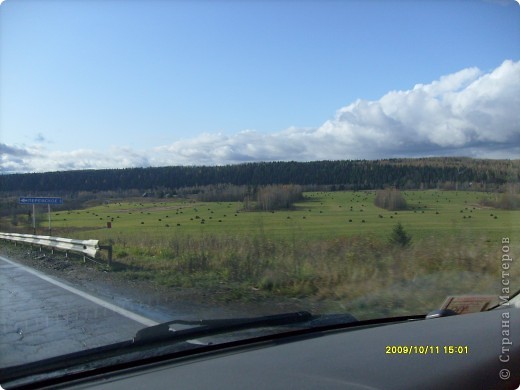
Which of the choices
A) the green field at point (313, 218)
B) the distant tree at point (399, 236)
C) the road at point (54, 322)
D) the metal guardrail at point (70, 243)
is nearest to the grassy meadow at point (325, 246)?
the green field at point (313, 218)

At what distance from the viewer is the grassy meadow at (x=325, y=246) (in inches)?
322

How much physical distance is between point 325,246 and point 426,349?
753 centimetres

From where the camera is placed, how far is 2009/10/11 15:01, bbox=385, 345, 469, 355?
12.8 feet

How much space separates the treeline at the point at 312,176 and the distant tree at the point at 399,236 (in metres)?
2.32

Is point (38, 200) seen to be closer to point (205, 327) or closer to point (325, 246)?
point (205, 327)

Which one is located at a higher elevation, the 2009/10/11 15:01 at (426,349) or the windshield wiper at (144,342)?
the windshield wiper at (144,342)

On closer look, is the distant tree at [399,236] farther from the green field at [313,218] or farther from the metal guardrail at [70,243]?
the metal guardrail at [70,243]

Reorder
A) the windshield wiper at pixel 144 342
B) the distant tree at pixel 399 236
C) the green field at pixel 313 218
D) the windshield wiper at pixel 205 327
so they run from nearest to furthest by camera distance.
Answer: the windshield wiper at pixel 144 342 < the windshield wiper at pixel 205 327 < the green field at pixel 313 218 < the distant tree at pixel 399 236

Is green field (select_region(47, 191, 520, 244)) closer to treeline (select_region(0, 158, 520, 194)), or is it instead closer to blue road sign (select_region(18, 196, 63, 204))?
treeline (select_region(0, 158, 520, 194))

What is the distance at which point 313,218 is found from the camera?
36.3 ft

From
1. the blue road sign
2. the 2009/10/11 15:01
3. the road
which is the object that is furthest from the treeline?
the 2009/10/11 15:01

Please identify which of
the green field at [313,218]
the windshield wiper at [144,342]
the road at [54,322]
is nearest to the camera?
the windshield wiper at [144,342]

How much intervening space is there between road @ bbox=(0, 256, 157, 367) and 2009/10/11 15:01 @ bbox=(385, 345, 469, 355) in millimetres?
2606

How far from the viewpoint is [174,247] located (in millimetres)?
13812
